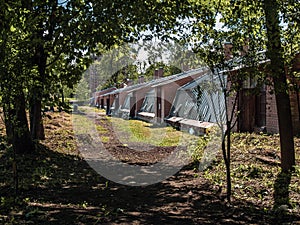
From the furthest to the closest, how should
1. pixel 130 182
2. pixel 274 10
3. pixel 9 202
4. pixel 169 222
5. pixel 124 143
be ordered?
pixel 124 143
pixel 130 182
pixel 274 10
pixel 9 202
pixel 169 222

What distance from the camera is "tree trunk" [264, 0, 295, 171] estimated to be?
614 centimetres

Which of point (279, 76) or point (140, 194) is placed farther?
point (279, 76)

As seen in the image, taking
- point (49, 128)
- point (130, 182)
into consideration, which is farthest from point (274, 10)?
point (49, 128)

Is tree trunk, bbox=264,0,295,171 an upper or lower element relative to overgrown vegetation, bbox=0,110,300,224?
upper

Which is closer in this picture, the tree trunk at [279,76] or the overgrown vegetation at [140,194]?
the overgrown vegetation at [140,194]

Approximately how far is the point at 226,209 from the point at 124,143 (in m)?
10.9

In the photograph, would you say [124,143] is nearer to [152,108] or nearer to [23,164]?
[23,164]

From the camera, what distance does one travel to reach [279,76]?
7508 millimetres

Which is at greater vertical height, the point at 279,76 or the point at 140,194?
the point at 279,76

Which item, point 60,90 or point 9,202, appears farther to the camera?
point 60,90

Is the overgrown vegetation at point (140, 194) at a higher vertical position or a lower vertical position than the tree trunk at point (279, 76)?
lower

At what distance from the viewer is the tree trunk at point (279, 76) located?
20.1 ft

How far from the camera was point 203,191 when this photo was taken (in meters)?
7.54

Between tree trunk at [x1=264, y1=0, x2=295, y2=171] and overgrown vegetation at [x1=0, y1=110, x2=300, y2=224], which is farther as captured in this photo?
tree trunk at [x1=264, y1=0, x2=295, y2=171]
